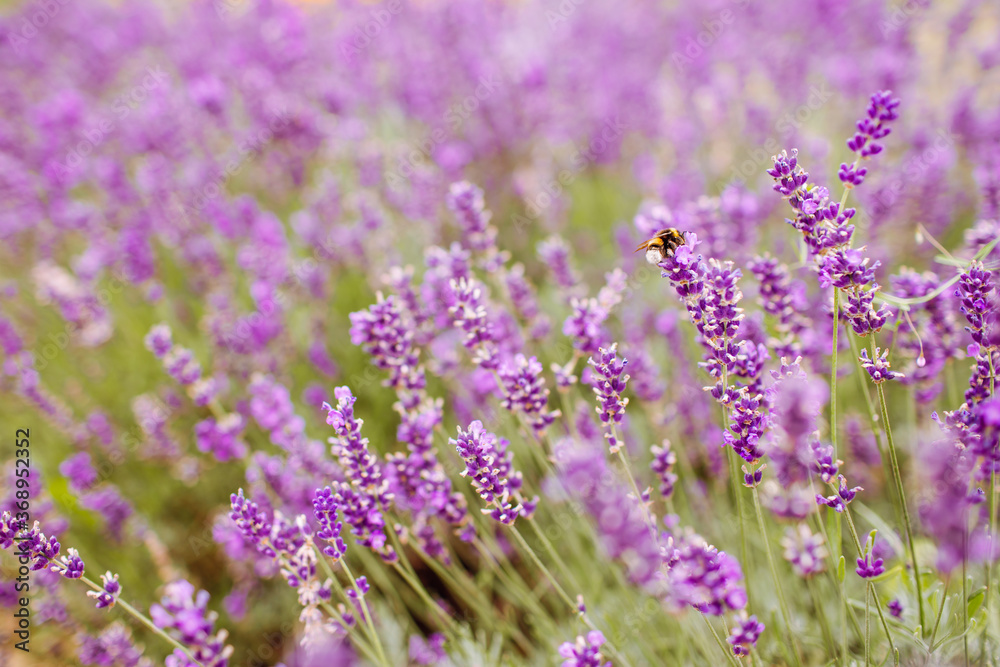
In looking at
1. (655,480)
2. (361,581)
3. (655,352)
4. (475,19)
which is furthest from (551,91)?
(361,581)

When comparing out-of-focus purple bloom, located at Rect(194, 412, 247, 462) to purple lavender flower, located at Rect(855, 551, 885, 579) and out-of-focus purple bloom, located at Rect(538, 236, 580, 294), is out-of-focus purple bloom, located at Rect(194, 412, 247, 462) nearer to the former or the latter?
out-of-focus purple bloom, located at Rect(538, 236, 580, 294)

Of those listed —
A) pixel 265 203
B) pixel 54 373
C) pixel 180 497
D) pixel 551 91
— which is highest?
pixel 551 91

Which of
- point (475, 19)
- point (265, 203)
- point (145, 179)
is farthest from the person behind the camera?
point (475, 19)

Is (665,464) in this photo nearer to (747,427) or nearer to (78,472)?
(747,427)

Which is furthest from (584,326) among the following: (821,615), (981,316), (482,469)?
(821,615)

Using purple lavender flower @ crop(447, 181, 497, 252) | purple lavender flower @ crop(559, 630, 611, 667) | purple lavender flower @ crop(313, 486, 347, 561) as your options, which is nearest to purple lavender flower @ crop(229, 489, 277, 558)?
purple lavender flower @ crop(313, 486, 347, 561)

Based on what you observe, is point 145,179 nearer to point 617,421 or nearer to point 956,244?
point 617,421
